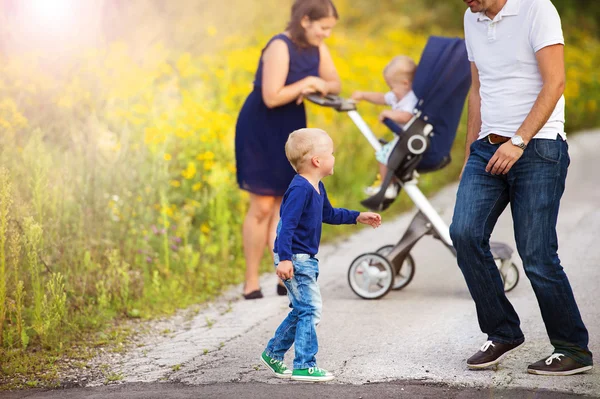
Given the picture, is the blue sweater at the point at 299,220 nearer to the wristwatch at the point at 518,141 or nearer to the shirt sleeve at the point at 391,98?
the wristwatch at the point at 518,141

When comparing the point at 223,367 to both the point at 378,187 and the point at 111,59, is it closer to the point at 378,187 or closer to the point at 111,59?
the point at 378,187

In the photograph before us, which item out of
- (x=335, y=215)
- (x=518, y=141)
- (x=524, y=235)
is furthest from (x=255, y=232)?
(x=518, y=141)

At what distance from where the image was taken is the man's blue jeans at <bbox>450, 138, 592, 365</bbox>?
12.0ft

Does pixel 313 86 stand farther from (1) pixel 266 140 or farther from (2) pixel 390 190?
(2) pixel 390 190

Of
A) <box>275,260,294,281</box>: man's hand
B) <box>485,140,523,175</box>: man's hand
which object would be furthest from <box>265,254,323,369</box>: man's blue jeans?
<box>485,140,523,175</box>: man's hand

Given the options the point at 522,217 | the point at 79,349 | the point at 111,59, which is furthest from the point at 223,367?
the point at 111,59

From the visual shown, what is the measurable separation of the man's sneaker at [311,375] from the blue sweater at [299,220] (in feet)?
1.68

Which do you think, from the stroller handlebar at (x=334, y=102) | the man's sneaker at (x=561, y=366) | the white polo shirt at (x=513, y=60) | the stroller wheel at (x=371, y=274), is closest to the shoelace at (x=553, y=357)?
the man's sneaker at (x=561, y=366)

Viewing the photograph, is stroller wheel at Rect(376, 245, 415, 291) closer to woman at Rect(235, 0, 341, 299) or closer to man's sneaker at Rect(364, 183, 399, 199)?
man's sneaker at Rect(364, 183, 399, 199)

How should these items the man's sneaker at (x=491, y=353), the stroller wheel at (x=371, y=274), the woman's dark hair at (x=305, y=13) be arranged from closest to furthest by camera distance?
the man's sneaker at (x=491, y=353)
the woman's dark hair at (x=305, y=13)
the stroller wheel at (x=371, y=274)

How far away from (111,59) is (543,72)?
446 centimetres

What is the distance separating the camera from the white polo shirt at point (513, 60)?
357 cm

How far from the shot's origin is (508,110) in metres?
3.73

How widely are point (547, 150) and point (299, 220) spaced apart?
107 centimetres
